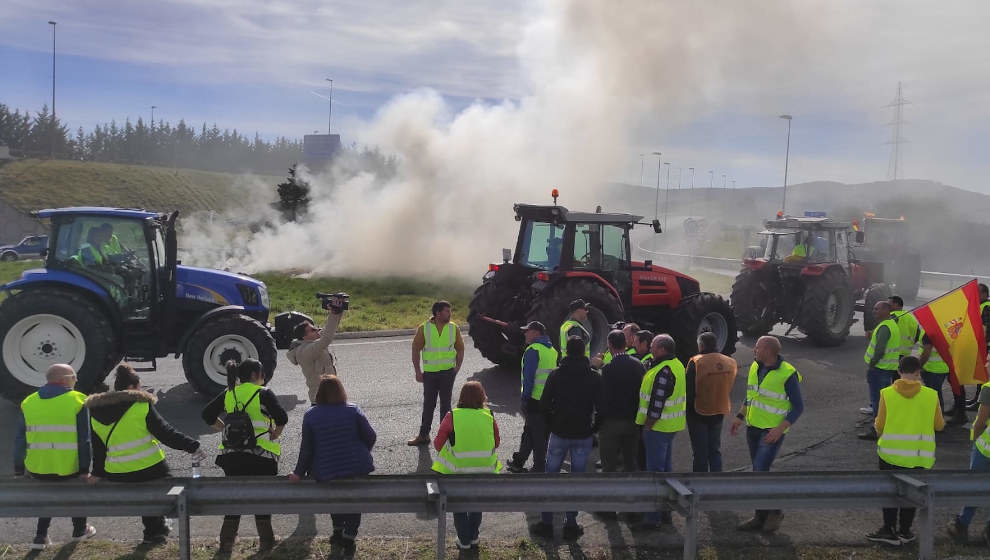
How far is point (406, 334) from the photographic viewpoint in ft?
49.8

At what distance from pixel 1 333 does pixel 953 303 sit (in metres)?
10.8

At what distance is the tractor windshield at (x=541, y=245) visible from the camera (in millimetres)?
11500

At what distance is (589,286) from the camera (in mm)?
10695

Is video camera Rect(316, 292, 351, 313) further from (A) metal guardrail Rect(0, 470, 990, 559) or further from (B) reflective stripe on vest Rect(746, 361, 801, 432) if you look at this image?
(B) reflective stripe on vest Rect(746, 361, 801, 432)

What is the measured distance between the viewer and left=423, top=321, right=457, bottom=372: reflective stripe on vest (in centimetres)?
787

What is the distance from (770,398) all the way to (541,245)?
5.98 m

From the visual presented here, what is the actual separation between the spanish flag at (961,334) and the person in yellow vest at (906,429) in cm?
337

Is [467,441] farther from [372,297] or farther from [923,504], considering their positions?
[372,297]

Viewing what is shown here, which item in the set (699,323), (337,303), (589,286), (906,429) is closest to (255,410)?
(337,303)

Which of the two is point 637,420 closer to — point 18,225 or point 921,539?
point 921,539

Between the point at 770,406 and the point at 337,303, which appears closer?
the point at 770,406

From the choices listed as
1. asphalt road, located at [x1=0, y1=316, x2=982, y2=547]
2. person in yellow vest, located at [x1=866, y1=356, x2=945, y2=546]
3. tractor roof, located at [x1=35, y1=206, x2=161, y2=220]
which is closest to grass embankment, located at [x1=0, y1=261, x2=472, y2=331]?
asphalt road, located at [x1=0, y1=316, x2=982, y2=547]

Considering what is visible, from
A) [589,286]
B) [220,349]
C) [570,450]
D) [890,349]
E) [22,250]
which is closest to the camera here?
[570,450]

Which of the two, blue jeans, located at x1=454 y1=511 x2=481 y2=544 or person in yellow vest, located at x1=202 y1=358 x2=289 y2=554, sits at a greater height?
person in yellow vest, located at x1=202 y1=358 x2=289 y2=554
